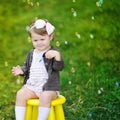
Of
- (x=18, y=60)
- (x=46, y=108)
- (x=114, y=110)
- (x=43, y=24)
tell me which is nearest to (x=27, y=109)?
(x=46, y=108)

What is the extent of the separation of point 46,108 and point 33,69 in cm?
37

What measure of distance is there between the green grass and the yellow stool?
68cm

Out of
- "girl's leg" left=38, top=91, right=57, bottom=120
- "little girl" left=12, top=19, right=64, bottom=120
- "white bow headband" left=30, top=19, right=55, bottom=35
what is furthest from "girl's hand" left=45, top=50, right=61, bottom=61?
"girl's leg" left=38, top=91, right=57, bottom=120

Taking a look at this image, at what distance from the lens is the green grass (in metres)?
5.80

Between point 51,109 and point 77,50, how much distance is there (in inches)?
66.1

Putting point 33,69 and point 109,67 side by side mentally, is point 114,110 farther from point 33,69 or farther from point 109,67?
point 33,69

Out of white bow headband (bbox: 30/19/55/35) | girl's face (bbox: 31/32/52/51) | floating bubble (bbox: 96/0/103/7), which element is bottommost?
girl's face (bbox: 31/32/52/51)

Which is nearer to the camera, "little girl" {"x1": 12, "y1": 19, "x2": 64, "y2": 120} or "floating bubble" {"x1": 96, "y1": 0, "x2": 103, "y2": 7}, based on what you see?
"little girl" {"x1": 12, "y1": 19, "x2": 64, "y2": 120}

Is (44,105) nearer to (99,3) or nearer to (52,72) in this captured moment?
(52,72)

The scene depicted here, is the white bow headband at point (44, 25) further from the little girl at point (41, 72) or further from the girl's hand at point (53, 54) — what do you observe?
the girl's hand at point (53, 54)

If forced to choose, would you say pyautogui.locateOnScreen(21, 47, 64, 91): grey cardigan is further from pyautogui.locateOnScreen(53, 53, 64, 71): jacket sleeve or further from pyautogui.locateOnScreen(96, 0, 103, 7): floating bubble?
pyautogui.locateOnScreen(96, 0, 103, 7): floating bubble

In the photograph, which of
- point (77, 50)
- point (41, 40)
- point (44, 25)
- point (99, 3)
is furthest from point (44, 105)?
point (99, 3)

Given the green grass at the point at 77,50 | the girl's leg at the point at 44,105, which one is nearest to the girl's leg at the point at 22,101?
the girl's leg at the point at 44,105

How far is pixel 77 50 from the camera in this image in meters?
6.49
